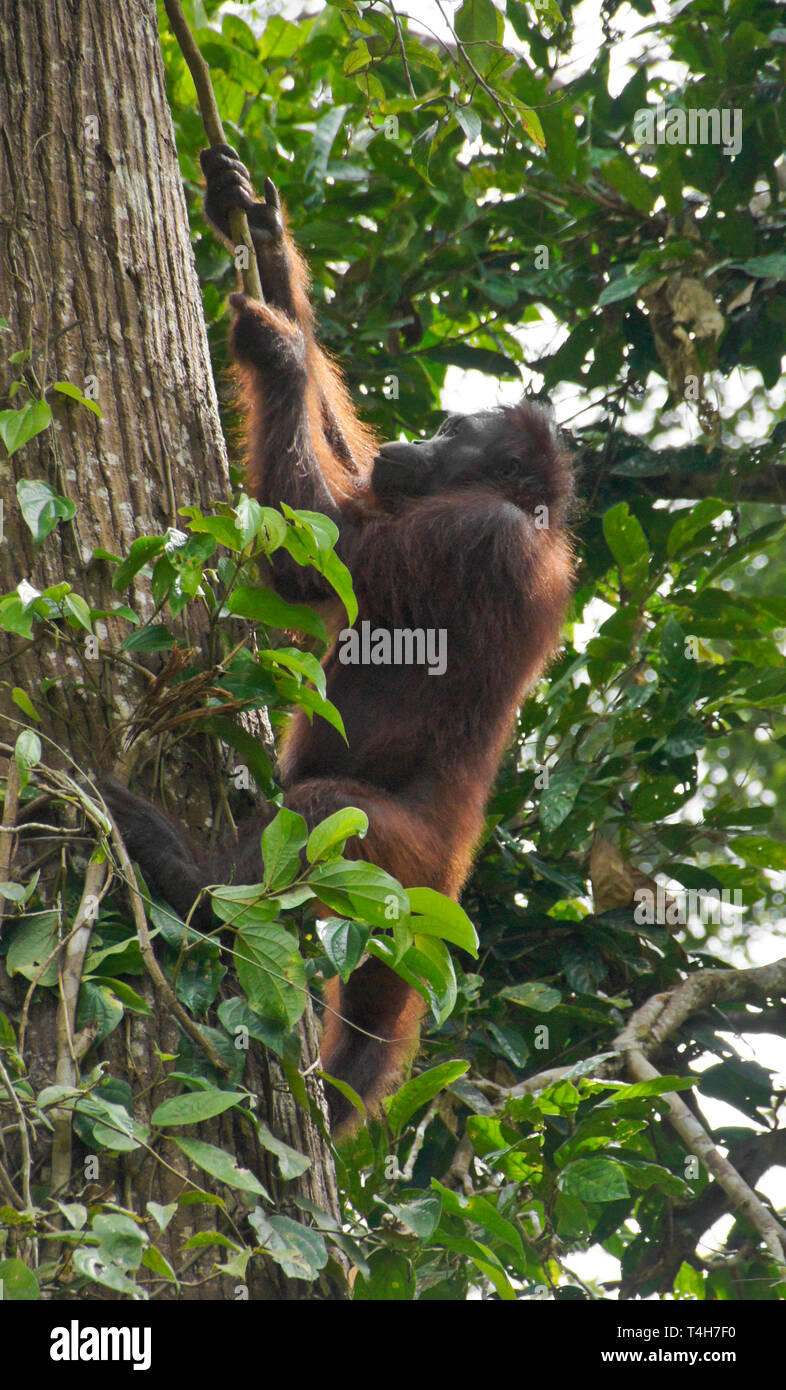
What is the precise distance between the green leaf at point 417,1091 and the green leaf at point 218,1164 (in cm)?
76

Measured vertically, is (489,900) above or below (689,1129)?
above

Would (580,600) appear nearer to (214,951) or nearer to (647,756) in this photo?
(647,756)

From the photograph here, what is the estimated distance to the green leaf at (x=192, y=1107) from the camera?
1872 millimetres

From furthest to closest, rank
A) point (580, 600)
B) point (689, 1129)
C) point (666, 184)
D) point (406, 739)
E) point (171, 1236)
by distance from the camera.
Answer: point (580, 600)
point (666, 184)
point (689, 1129)
point (406, 739)
point (171, 1236)

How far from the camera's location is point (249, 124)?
5113 mm

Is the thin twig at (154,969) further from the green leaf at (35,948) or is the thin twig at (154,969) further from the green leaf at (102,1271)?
the green leaf at (102,1271)

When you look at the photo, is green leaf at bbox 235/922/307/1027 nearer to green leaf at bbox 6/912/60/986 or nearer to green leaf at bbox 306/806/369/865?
green leaf at bbox 306/806/369/865

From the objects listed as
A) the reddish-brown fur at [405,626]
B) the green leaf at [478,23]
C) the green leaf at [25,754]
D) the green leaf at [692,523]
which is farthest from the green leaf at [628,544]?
the green leaf at [25,754]

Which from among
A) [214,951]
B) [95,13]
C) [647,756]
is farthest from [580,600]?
[214,951]

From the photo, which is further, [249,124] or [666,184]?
[249,124]

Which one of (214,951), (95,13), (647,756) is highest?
(95,13)

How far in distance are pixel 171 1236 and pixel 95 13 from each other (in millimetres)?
2618

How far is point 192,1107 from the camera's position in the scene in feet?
6.22

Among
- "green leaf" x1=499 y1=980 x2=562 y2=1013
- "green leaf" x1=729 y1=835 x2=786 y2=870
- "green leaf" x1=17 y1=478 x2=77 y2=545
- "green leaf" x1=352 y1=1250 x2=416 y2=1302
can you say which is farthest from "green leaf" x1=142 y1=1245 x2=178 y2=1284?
"green leaf" x1=729 y1=835 x2=786 y2=870
